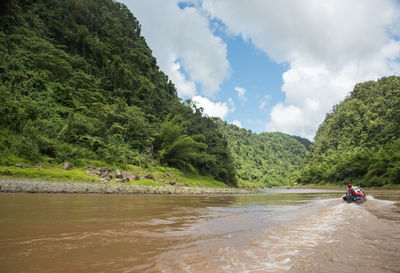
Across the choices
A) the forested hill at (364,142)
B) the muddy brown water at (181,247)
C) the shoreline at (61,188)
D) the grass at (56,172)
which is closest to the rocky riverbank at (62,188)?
the shoreline at (61,188)

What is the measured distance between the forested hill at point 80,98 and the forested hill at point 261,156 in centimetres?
4438

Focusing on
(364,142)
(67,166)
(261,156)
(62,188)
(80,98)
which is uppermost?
(364,142)

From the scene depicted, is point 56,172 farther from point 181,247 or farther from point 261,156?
point 261,156

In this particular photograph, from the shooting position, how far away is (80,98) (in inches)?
918

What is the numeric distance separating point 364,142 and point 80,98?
60.7 m

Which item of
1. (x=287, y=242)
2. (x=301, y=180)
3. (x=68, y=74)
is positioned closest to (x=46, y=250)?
(x=287, y=242)

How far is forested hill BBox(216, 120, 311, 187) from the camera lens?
8550cm

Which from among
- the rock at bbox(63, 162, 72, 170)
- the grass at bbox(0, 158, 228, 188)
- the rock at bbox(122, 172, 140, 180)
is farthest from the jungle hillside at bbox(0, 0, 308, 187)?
the rock at bbox(122, 172, 140, 180)

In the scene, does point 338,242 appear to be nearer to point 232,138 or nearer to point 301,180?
point 301,180

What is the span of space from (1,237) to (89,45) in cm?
3463

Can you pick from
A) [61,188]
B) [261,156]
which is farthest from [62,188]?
[261,156]

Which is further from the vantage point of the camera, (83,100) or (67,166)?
(83,100)

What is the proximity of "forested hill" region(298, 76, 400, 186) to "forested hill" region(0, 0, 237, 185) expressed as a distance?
73.6 feet

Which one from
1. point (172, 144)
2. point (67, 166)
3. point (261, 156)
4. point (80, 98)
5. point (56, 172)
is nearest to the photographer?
point (56, 172)
